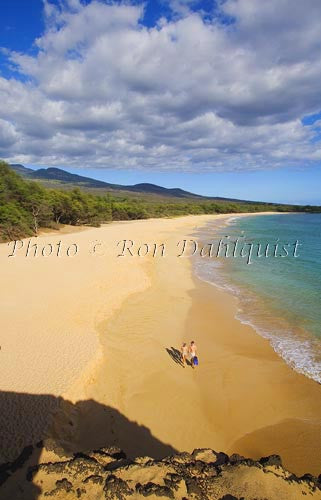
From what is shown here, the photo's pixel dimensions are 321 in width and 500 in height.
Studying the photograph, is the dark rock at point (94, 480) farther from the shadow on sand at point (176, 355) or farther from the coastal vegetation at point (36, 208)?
the coastal vegetation at point (36, 208)

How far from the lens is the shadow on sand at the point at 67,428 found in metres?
7.25

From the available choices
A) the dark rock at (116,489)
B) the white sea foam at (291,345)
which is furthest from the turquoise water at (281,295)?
the dark rock at (116,489)

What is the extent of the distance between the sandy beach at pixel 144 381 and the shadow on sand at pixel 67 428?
3 cm

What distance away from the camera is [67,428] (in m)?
7.87

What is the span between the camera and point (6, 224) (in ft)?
126

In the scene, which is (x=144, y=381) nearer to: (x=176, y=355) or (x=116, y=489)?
(x=176, y=355)

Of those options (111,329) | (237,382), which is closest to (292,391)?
(237,382)

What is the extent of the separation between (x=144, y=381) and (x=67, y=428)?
2.99m

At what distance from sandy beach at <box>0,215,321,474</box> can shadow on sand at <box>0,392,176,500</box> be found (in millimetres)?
28

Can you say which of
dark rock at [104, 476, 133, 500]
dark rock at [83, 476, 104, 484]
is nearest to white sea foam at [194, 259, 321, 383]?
dark rock at [104, 476, 133, 500]

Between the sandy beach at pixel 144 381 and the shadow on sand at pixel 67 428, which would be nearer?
the shadow on sand at pixel 67 428

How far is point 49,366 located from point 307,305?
14.6 m

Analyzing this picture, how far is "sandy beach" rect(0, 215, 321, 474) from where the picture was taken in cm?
781

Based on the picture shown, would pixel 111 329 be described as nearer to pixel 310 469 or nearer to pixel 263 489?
pixel 310 469
